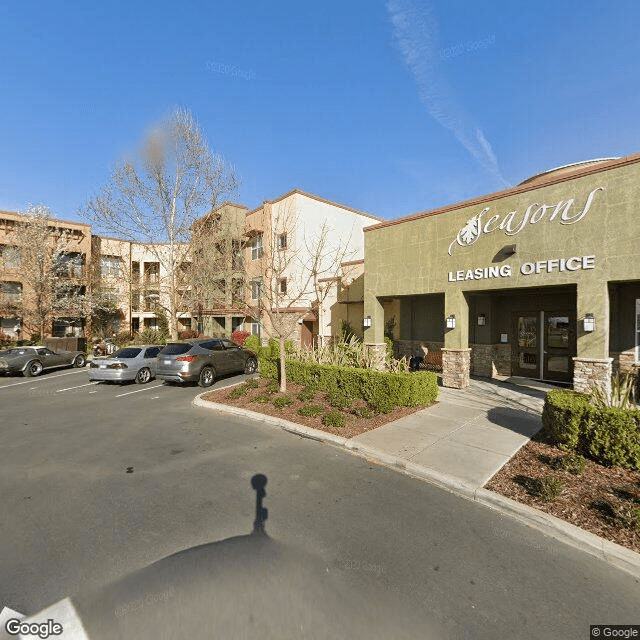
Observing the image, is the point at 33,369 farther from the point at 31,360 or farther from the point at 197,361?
the point at 197,361

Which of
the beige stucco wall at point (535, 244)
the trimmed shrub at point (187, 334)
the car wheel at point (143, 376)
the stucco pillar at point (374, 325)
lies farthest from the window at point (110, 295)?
the beige stucco wall at point (535, 244)

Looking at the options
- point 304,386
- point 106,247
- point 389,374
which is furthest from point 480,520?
→ point 106,247

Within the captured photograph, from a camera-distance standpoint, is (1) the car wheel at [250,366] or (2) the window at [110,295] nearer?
(1) the car wheel at [250,366]

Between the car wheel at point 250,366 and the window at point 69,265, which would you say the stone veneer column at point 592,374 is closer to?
the car wheel at point 250,366

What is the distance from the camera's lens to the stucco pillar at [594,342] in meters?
9.13

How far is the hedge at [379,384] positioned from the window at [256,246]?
55.6ft

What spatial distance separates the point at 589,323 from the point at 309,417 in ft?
25.8

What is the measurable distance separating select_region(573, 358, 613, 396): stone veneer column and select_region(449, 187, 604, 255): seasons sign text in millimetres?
3844

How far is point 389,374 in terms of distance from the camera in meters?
9.45

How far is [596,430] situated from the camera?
232 inches

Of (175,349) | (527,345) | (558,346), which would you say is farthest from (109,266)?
(558,346)

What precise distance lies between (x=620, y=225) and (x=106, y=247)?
37510mm

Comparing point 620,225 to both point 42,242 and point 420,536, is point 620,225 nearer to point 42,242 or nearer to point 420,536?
point 420,536

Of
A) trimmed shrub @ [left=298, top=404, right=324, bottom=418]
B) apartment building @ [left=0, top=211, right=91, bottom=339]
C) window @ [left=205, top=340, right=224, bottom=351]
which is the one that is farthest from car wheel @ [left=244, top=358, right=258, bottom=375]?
apartment building @ [left=0, top=211, right=91, bottom=339]
